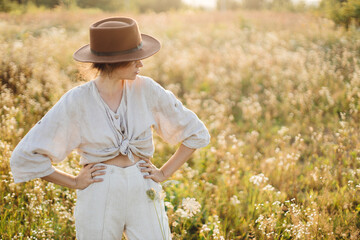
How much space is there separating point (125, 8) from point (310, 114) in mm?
24460

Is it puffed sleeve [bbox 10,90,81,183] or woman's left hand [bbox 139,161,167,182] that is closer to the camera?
puffed sleeve [bbox 10,90,81,183]

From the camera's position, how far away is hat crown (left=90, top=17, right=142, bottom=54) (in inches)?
73.6

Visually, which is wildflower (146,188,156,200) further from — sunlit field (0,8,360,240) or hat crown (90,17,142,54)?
hat crown (90,17,142,54)

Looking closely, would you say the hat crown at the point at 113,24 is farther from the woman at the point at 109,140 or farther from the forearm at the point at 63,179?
the forearm at the point at 63,179

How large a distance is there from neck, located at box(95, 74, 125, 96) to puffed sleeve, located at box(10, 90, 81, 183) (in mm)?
185

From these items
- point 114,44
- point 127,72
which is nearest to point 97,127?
point 127,72

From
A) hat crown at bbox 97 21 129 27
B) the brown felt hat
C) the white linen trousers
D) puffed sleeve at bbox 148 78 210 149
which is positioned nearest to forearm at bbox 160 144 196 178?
puffed sleeve at bbox 148 78 210 149

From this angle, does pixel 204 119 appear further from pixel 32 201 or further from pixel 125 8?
pixel 125 8

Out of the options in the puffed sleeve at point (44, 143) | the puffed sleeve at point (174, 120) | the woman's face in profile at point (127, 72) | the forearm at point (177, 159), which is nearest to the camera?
the puffed sleeve at point (44, 143)

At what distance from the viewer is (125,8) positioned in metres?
27.5

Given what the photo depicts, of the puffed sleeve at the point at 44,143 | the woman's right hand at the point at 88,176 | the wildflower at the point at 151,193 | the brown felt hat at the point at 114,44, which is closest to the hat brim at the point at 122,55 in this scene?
the brown felt hat at the point at 114,44

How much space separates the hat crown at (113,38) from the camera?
1.87 meters

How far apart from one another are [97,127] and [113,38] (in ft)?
1.67

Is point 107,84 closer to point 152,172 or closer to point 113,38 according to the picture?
point 113,38
